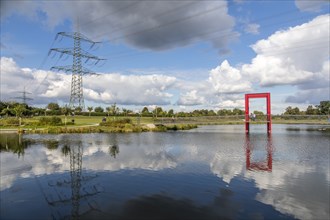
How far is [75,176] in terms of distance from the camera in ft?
66.1

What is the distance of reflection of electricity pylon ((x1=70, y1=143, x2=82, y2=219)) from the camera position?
13.4 m

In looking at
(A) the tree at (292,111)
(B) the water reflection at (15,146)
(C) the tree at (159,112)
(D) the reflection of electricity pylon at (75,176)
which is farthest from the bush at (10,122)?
(A) the tree at (292,111)

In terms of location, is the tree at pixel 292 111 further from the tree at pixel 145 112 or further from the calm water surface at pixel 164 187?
the calm water surface at pixel 164 187

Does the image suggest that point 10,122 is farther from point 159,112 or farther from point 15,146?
point 159,112

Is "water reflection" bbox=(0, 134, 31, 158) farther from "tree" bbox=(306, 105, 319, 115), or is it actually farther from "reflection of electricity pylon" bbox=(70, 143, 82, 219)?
"tree" bbox=(306, 105, 319, 115)

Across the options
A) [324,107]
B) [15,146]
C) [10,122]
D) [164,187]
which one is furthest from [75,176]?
[324,107]

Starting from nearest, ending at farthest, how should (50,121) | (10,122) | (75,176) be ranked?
(75,176)
(50,121)
(10,122)

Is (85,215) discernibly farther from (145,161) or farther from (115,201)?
(145,161)

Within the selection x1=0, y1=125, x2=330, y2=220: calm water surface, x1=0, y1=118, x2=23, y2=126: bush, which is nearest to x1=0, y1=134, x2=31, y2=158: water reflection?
x1=0, y1=125, x2=330, y2=220: calm water surface

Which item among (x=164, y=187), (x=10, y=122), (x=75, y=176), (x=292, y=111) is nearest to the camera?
(x=164, y=187)

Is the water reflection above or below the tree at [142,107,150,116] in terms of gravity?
below

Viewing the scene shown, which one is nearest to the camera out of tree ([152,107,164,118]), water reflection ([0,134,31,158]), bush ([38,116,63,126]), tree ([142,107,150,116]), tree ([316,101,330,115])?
water reflection ([0,134,31,158])

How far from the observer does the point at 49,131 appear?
58.0m

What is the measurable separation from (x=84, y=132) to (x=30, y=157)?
1231 inches
